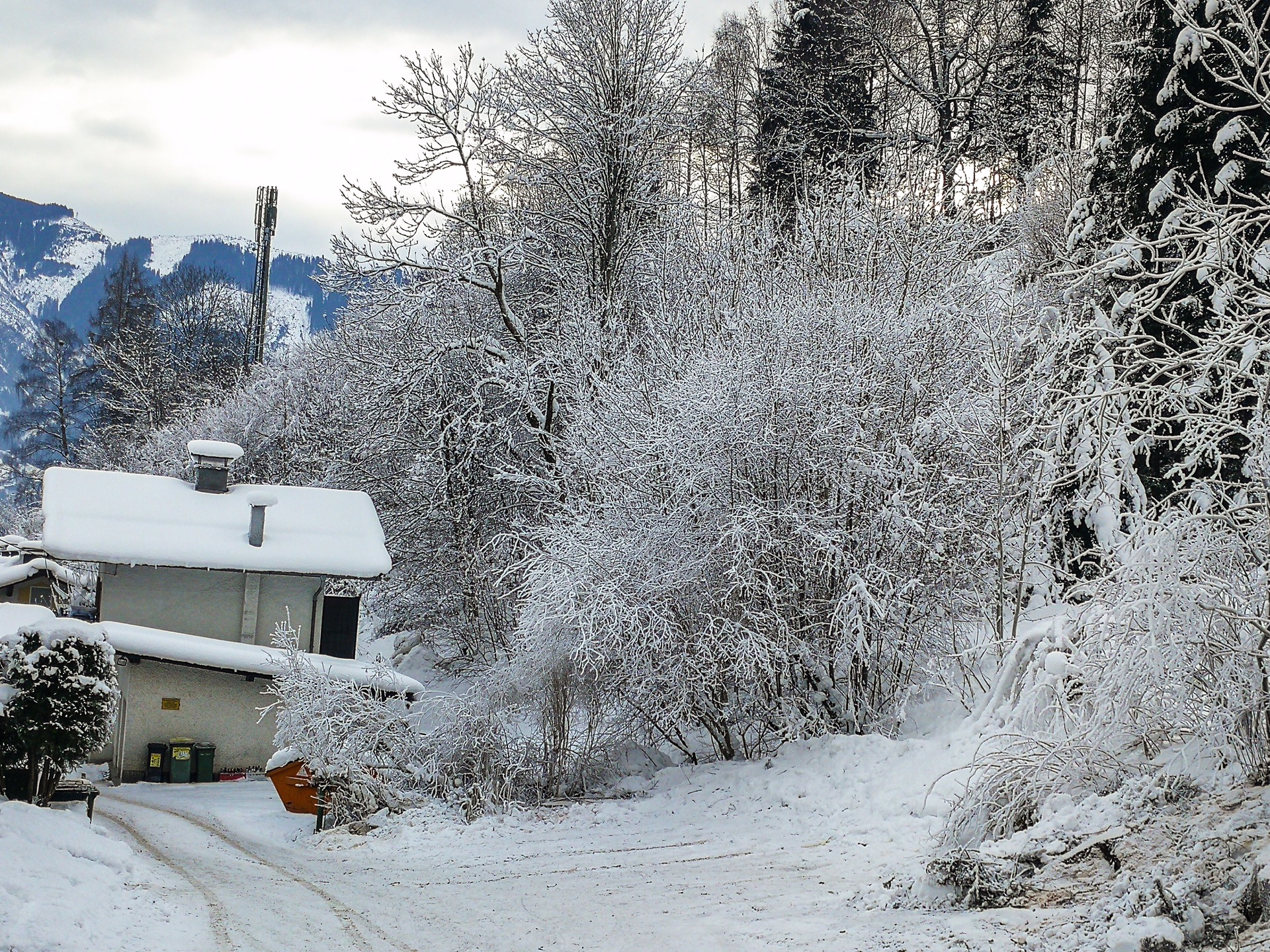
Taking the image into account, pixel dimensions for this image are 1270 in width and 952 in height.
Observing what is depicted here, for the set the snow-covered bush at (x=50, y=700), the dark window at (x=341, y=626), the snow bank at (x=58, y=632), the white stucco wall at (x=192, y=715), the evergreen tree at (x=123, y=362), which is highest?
the evergreen tree at (x=123, y=362)

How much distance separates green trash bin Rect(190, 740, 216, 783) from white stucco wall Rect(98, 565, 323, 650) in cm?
265

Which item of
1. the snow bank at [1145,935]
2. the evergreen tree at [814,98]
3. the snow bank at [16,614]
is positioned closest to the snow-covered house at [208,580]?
the snow bank at [16,614]

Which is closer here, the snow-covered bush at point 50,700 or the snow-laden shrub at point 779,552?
the snow-covered bush at point 50,700

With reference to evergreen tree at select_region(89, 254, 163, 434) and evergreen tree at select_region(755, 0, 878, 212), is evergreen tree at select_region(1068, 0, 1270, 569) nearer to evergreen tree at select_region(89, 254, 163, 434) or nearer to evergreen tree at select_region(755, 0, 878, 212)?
evergreen tree at select_region(755, 0, 878, 212)

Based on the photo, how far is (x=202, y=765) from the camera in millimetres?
20125

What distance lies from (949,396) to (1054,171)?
12.6 meters

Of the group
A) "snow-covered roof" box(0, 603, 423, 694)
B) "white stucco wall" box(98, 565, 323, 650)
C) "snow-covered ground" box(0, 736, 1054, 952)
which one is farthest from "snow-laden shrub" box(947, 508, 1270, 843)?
"white stucco wall" box(98, 565, 323, 650)

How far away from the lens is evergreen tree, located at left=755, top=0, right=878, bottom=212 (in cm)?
2894

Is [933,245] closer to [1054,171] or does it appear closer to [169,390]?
[1054,171]

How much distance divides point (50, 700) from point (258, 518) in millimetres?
11117

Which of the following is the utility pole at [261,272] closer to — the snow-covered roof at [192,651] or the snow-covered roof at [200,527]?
the snow-covered roof at [200,527]

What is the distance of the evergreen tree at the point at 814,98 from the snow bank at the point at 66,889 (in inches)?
858

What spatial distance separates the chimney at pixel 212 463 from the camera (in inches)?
972

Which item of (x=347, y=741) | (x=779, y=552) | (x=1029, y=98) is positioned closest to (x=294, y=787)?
(x=347, y=741)
